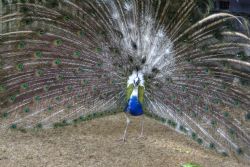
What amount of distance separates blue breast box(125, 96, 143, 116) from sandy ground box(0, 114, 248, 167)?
1.49ft

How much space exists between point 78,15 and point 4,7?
1062 mm

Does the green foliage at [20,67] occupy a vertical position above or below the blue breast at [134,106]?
above

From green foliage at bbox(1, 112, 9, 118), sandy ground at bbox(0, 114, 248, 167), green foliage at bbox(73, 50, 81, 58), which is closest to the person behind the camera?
sandy ground at bbox(0, 114, 248, 167)

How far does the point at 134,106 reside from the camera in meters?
6.63

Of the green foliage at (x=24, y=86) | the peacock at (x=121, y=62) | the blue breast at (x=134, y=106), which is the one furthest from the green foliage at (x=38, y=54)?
the blue breast at (x=134, y=106)

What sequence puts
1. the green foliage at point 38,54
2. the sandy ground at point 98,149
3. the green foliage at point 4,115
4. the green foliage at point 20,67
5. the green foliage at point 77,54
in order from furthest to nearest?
the green foliage at point 77,54 < the green foliage at point 38,54 < the green foliage at point 20,67 < the green foliage at point 4,115 < the sandy ground at point 98,149

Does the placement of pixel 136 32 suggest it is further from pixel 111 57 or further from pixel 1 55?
pixel 1 55

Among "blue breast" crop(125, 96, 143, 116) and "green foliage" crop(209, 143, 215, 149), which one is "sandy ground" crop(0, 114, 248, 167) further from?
"blue breast" crop(125, 96, 143, 116)

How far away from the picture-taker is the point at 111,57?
667cm

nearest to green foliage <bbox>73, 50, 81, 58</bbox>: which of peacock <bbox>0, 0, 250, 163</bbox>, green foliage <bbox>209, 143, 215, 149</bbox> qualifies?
peacock <bbox>0, 0, 250, 163</bbox>

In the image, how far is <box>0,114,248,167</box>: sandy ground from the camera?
19.8 feet

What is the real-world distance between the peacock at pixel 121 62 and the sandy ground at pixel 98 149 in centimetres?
31

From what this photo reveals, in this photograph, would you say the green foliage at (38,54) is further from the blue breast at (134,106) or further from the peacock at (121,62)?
the blue breast at (134,106)

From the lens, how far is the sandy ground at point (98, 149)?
604 cm
